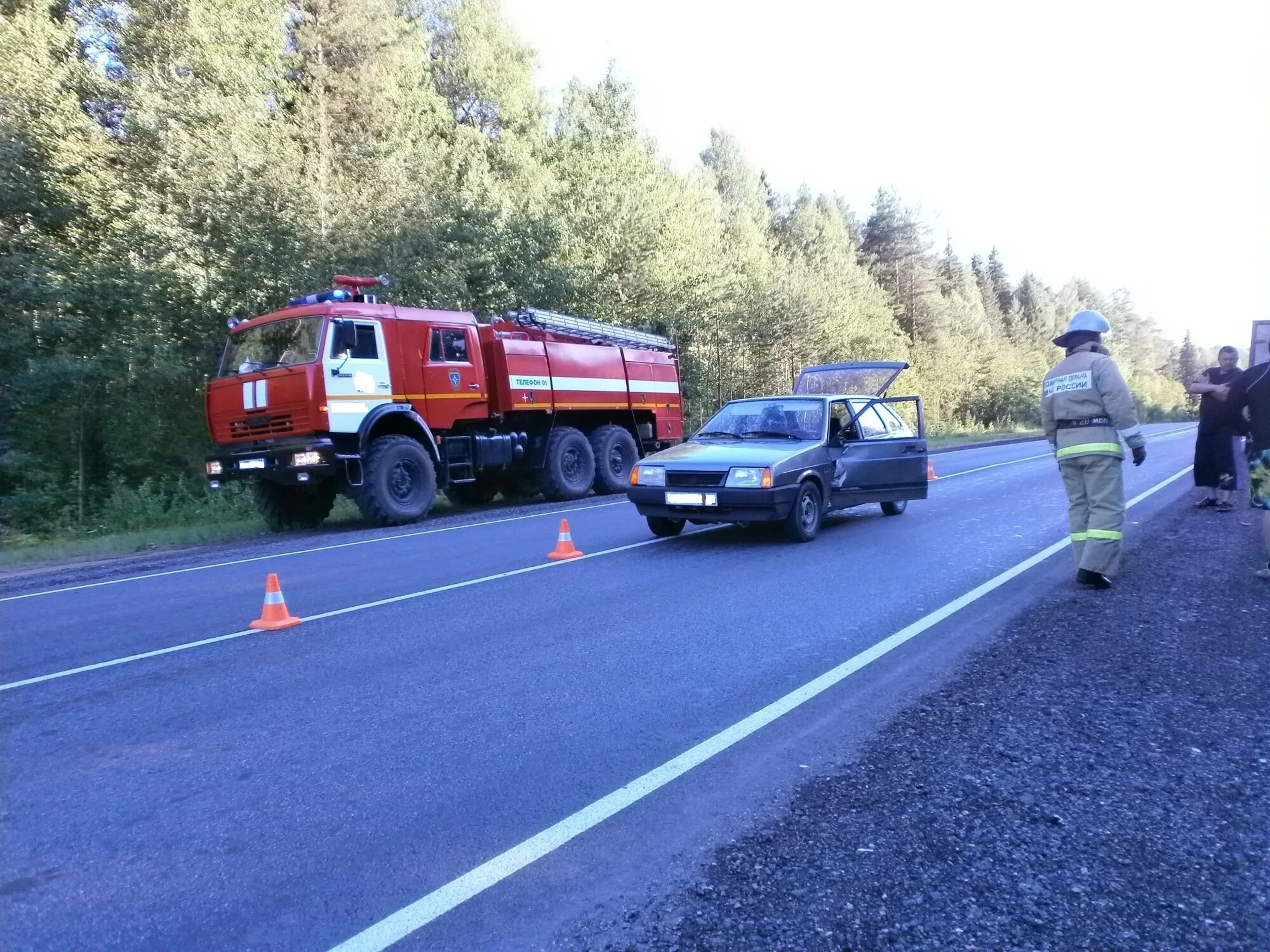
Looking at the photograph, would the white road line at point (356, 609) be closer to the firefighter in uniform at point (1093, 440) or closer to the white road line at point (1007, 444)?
the firefighter in uniform at point (1093, 440)

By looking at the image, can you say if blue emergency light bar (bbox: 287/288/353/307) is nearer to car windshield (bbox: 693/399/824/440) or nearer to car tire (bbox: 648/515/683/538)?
car windshield (bbox: 693/399/824/440)

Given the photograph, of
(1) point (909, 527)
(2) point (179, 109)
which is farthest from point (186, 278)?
(1) point (909, 527)

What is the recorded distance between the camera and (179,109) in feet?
61.9

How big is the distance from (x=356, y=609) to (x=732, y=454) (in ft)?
13.3

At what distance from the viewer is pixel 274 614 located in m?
6.84

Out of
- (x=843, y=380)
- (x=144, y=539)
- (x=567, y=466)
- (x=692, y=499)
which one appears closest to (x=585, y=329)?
(x=567, y=466)

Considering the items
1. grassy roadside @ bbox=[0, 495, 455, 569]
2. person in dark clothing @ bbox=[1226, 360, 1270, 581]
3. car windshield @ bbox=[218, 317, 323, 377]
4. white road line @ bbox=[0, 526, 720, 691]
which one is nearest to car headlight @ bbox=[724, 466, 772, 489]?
white road line @ bbox=[0, 526, 720, 691]

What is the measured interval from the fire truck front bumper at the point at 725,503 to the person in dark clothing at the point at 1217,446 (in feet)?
19.4

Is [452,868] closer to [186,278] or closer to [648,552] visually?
[648,552]

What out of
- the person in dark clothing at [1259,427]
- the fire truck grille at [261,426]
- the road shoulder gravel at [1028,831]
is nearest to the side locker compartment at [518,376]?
the fire truck grille at [261,426]

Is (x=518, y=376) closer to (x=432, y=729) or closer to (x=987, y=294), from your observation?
(x=432, y=729)

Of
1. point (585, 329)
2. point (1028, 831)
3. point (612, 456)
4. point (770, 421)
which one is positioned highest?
point (585, 329)

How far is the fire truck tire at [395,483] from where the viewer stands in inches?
522

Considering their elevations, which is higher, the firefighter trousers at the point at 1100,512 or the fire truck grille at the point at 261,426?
the fire truck grille at the point at 261,426
